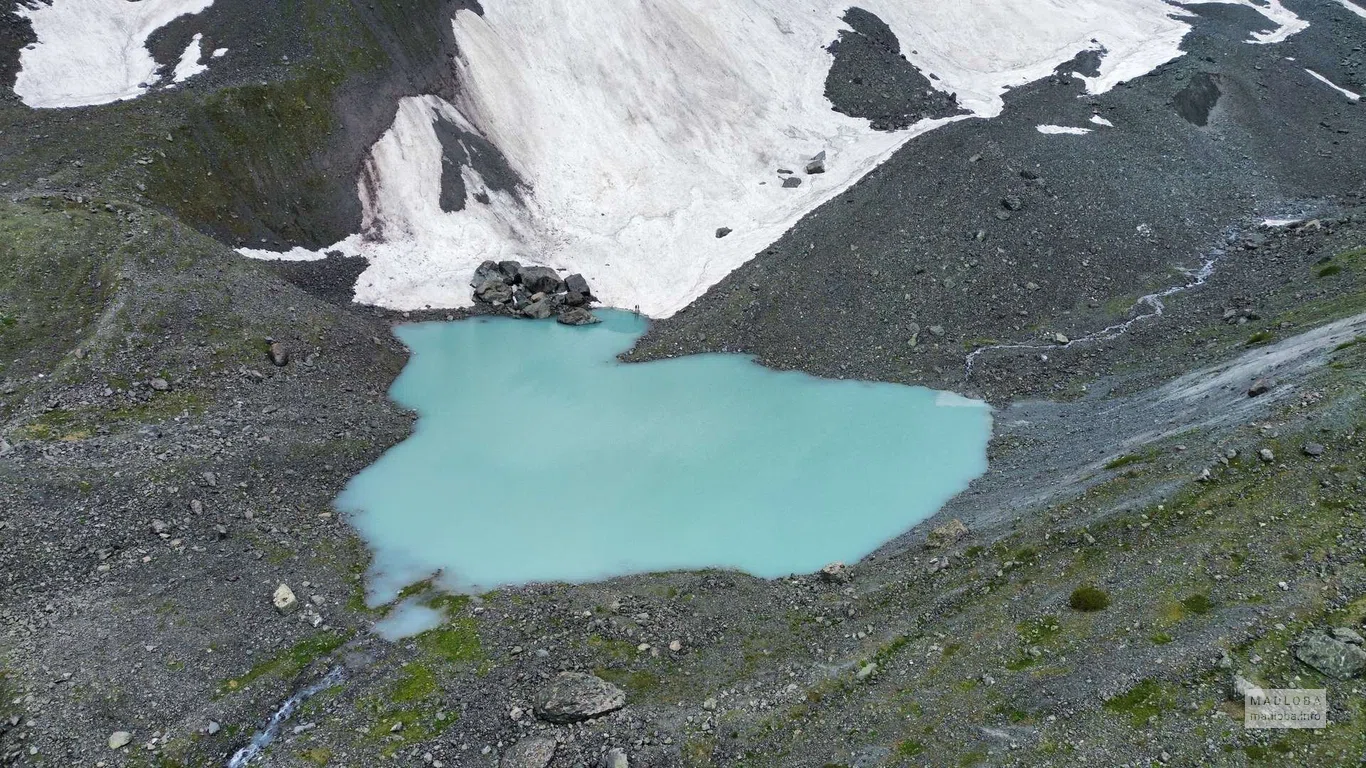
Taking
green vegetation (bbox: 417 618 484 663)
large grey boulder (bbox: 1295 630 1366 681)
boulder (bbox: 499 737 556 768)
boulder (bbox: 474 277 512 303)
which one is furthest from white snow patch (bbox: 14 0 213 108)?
large grey boulder (bbox: 1295 630 1366 681)

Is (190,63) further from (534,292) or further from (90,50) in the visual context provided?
(534,292)

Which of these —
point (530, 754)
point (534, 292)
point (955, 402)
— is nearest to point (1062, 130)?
point (955, 402)

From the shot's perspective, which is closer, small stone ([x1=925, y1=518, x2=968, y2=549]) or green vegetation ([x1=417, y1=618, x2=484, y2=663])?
green vegetation ([x1=417, y1=618, x2=484, y2=663])

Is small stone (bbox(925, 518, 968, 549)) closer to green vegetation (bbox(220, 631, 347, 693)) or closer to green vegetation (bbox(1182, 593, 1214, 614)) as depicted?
green vegetation (bbox(1182, 593, 1214, 614))

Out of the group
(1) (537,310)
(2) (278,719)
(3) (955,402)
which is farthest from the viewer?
(1) (537,310)

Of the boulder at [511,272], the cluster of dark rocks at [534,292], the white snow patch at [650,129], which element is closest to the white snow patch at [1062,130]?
the white snow patch at [650,129]

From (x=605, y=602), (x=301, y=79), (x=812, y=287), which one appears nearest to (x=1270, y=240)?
(x=812, y=287)

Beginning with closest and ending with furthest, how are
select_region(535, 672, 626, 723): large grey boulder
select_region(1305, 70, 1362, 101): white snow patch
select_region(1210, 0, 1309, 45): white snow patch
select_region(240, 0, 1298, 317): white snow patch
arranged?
select_region(535, 672, 626, 723): large grey boulder < select_region(240, 0, 1298, 317): white snow patch < select_region(1305, 70, 1362, 101): white snow patch < select_region(1210, 0, 1309, 45): white snow patch
